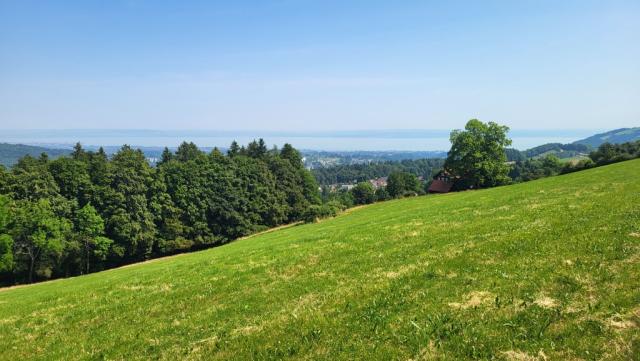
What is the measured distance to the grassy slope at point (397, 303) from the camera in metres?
8.72

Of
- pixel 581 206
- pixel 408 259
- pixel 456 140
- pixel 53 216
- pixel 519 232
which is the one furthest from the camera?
pixel 456 140

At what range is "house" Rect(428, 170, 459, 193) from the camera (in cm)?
9279

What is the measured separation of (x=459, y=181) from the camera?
86.1 meters

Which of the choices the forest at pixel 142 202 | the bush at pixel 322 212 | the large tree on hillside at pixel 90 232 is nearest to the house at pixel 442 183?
the forest at pixel 142 202

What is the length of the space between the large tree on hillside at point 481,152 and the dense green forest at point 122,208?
3727 cm

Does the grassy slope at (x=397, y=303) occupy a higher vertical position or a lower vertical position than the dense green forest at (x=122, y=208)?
higher

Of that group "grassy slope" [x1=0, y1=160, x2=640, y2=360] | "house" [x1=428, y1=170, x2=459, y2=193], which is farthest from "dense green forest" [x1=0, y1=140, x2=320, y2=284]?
"grassy slope" [x1=0, y1=160, x2=640, y2=360]

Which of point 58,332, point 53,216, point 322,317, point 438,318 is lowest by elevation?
point 53,216

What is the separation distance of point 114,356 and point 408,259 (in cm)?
1126

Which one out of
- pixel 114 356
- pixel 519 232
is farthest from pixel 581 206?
pixel 114 356

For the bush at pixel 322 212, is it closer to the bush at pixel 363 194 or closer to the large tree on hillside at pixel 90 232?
the large tree on hillside at pixel 90 232

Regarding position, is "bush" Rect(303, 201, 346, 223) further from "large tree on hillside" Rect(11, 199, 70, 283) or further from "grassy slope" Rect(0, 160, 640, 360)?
"grassy slope" Rect(0, 160, 640, 360)

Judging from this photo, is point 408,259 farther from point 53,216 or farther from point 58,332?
point 53,216

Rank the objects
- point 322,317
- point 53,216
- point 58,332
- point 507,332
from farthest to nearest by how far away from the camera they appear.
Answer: point 53,216 → point 58,332 → point 322,317 → point 507,332
